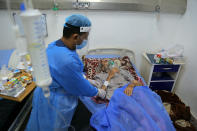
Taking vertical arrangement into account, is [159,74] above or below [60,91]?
below

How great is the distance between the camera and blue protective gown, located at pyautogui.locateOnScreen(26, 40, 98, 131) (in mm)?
935

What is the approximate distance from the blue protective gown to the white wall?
123 centimetres

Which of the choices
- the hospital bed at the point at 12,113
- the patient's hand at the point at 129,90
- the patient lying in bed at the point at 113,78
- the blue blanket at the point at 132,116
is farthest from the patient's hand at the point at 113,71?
the hospital bed at the point at 12,113

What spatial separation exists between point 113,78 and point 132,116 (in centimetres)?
70

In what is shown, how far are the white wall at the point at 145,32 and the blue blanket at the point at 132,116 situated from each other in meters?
1.17

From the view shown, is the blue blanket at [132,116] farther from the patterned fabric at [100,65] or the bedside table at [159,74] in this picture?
the bedside table at [159,74]

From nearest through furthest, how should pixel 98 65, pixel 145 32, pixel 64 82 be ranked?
1. pixel 64 82
2. pixel 98 65
3. pixel 145 32

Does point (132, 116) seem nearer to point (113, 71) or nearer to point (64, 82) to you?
point (64, 82)

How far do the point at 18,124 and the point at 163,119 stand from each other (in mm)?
1561

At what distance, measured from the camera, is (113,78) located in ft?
6.01

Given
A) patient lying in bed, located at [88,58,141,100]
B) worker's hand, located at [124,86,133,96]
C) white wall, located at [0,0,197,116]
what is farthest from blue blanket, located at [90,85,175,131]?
white wall, located at [0,0,197,116]

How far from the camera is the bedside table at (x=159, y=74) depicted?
2121 millimetres

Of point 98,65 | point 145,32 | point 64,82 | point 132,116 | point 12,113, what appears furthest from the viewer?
point 145,32

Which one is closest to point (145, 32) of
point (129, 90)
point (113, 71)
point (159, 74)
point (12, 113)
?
point (159, 74)
